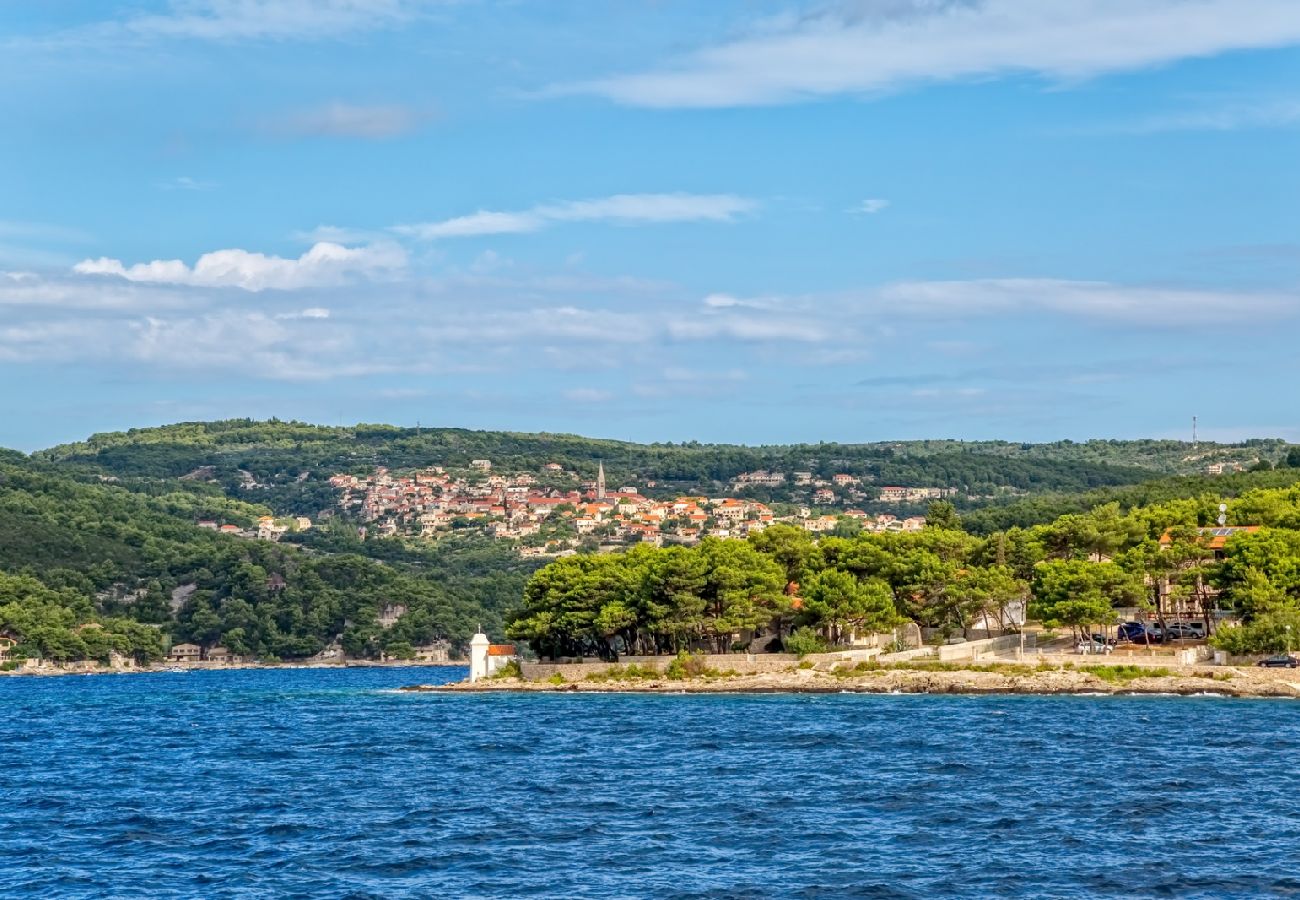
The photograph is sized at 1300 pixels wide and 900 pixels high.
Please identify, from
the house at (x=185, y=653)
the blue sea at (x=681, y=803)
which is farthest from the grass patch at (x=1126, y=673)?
the house at (x=185, y=653)

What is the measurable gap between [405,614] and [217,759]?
395 ft

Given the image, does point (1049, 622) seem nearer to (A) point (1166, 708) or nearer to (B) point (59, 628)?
(A) point (1166, 708)

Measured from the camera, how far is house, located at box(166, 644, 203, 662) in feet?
572

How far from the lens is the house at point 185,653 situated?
17438 centimetres

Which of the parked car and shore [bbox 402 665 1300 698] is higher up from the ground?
the parked car

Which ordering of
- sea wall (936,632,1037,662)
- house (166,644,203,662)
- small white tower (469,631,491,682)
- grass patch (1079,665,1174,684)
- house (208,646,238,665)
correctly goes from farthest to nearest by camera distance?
house (208,646,238,665) < house (166,644,203,662) < small white tower (469,631,491,682) < sea wall (936,632,1037,662) < grass patch (1079,665,1174,684)

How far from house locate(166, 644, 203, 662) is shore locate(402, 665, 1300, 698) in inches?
3570

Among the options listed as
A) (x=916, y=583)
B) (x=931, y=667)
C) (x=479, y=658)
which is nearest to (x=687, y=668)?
(x=931, y=667)

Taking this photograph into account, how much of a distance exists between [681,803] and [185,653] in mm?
139329

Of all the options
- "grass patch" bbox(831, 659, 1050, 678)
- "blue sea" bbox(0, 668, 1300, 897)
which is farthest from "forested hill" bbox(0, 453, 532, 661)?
"blue sea" bbox(0, 668, 1300, 897)

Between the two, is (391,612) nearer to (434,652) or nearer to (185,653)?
(434,652)

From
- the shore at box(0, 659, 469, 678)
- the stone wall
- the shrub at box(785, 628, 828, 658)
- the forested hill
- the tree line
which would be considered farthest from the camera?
the forested hill

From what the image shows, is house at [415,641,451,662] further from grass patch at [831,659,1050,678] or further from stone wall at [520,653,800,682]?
grass patch at [831,659,1050,678]

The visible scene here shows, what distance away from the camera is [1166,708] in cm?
6975
